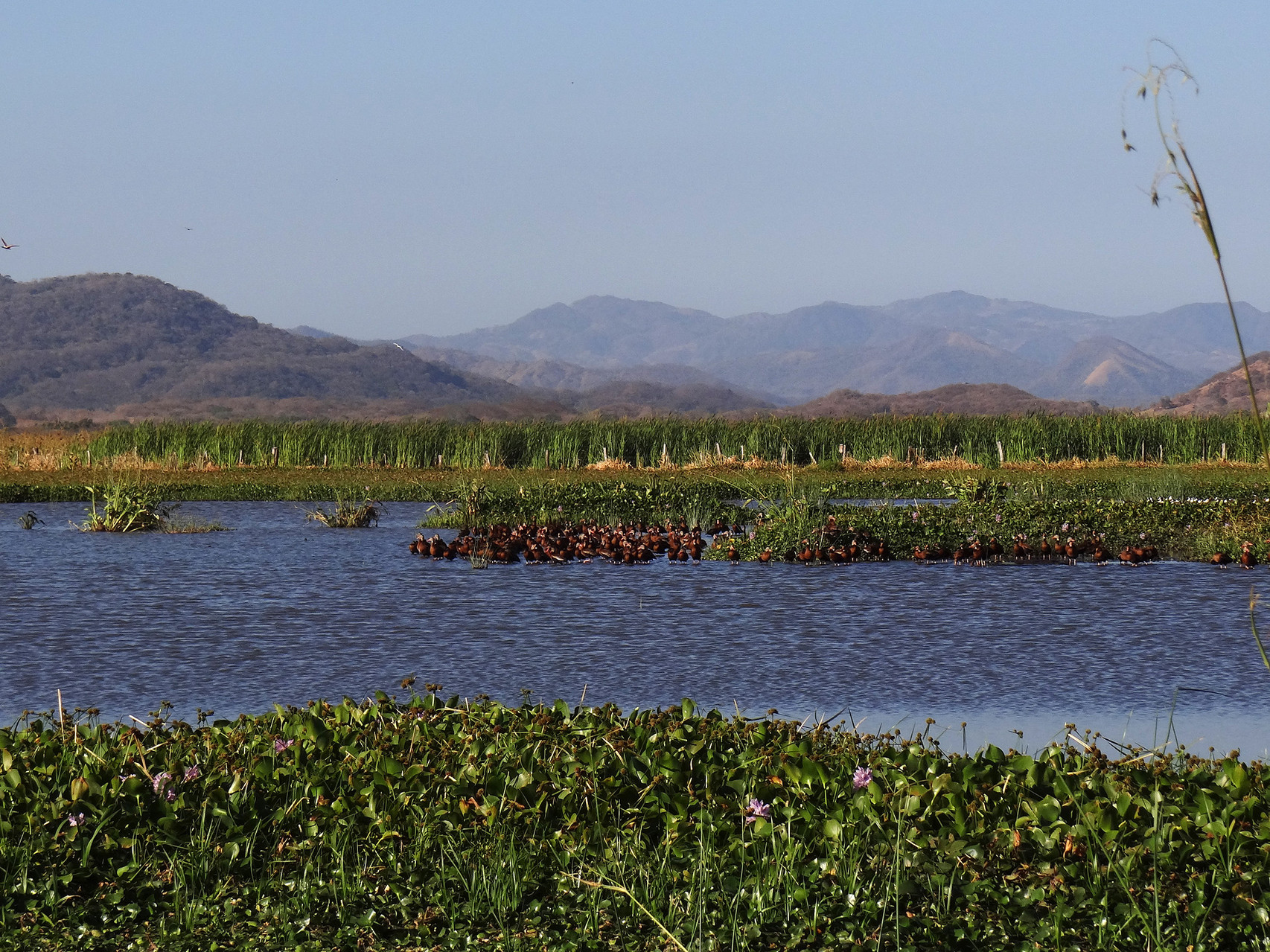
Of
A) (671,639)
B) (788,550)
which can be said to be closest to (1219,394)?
(788,550)

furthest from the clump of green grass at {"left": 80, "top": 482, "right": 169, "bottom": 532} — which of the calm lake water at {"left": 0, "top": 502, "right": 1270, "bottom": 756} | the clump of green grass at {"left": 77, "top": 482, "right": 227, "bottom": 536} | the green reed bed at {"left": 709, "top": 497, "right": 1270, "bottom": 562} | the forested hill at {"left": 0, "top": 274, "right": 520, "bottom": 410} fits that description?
the forested hill at {"left": 0, "top": 274, "right": 520, "bottom": 410}

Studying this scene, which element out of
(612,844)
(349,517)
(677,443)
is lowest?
(612,844)

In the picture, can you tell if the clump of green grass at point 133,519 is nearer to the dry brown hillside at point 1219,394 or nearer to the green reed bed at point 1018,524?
the green reed bed at point 1018,524

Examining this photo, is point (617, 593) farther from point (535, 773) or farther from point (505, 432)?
point (505, 432)

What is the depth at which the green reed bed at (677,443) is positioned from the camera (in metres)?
46.6

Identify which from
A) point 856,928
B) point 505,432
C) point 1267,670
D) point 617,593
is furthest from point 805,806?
point 505,432

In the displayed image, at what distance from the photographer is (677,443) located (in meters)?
47.3

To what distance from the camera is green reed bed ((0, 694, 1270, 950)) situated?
20.0 ft

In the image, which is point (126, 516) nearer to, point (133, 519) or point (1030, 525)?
point (133, 519)

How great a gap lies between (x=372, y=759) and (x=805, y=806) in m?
2.16

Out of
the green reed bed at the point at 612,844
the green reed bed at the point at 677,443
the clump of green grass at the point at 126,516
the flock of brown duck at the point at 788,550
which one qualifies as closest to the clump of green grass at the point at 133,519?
the clump of green grass at the point at 126,516

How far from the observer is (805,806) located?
7.02 m

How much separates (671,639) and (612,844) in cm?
709

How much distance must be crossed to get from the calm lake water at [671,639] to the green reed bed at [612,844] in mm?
2333
